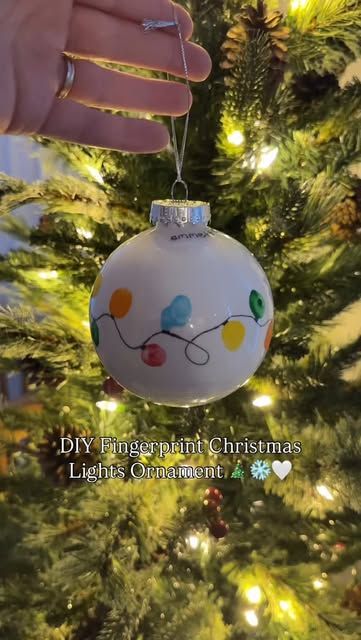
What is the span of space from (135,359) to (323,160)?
0.34 m

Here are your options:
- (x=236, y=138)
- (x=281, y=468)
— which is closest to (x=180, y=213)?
(x=236, y=138)

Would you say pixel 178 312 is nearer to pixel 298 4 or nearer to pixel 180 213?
pixel 180 213

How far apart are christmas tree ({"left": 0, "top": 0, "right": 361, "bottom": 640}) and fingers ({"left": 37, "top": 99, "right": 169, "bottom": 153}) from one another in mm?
94

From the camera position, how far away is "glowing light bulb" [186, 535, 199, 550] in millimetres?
845

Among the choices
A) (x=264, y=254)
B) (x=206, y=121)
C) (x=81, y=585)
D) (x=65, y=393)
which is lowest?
(x=81, y=585)

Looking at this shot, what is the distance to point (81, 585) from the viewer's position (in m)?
0.78

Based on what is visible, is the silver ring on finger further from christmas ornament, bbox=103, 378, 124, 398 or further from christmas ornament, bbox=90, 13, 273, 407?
christmas ornament, bbox=103, 378, 124, 398

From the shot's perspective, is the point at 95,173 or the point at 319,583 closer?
the point at 95,173

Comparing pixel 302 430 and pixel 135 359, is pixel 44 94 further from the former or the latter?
pixel 302 430

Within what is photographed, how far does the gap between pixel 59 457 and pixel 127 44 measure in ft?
1.68

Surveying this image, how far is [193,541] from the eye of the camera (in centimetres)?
85

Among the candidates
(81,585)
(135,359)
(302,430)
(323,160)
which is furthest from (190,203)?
(81,585)

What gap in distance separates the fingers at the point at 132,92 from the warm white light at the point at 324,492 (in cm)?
47

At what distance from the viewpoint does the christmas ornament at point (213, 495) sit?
2.63 ft
